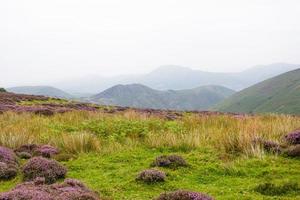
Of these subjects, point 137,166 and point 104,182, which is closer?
point 104,182

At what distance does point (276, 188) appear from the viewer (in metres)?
9.62

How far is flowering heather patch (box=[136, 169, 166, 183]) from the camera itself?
34.9ft

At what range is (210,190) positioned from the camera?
9.81 m

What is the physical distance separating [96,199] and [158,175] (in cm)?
249

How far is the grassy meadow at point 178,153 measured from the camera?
32.7 ft

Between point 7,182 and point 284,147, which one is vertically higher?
point 284,147

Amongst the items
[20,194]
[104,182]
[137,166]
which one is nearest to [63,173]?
[104,182]

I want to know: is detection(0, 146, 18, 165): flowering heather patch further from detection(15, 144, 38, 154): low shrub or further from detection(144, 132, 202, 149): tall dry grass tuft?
detection(144, 132, 202, 149): tall dry grass tuft

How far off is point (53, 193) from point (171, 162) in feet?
14.4

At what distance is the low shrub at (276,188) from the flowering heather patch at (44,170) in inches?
201

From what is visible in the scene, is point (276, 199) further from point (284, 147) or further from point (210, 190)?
point (284, 147)

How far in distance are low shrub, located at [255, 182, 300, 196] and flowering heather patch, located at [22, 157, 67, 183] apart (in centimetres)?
511

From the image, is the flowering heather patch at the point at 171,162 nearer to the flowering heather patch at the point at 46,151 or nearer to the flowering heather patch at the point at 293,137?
the flowering heather patch at the point at 46,151

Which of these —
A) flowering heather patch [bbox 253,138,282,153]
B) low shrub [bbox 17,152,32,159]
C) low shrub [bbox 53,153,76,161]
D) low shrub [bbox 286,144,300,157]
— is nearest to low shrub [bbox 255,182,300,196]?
low shrub [bbox 286,144,300,157]
